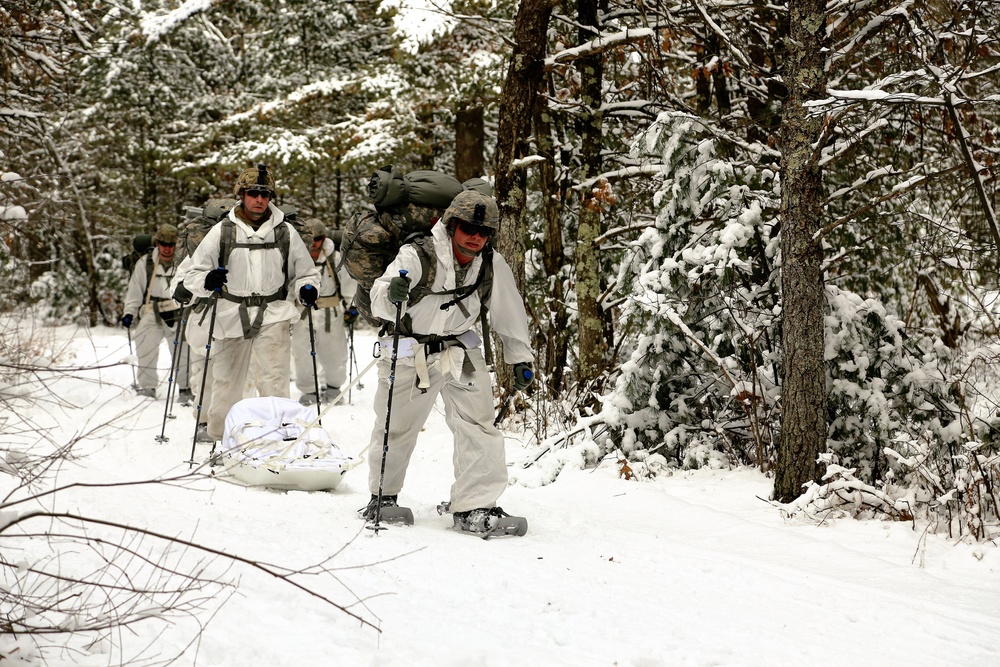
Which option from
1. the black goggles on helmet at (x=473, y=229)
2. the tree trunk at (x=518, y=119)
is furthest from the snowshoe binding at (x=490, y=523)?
the tree trunk at (x=518, y=119)

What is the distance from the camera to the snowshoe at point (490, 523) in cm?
565

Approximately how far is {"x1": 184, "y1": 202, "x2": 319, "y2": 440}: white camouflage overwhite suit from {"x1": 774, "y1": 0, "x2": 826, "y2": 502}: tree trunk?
4581 millimetres

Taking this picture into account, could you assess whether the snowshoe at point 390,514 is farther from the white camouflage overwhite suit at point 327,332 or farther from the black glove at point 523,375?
the white camouflage overwhite suit at point 327,332

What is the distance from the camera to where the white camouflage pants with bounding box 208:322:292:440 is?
8945 mm

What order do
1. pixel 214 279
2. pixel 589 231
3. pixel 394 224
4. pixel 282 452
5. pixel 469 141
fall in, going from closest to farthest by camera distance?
pixel 394 224 → pixel 282 452 → pixel 214 279 → pixel 589 231 → pixel 469 141

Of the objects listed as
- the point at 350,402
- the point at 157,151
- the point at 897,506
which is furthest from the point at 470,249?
the point at 157,151

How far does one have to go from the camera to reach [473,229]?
18.1 ft

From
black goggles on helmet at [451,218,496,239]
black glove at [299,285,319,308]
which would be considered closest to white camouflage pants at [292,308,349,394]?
black glove at [299,285,319,308]

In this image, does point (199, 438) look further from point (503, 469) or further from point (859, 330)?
point (859, 330)

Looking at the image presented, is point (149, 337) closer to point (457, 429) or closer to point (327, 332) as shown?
point (327, 332)

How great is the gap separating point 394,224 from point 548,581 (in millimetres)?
2594

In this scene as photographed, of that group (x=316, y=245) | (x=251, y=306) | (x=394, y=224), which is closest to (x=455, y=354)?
(x=394, y=224)

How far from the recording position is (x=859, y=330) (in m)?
7.07

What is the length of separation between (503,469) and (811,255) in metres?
2.54
